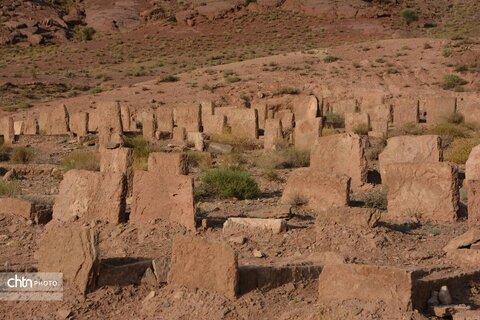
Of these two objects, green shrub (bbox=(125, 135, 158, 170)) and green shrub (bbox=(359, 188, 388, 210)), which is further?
green shrub (bbox=(125, 135, 158, 170))

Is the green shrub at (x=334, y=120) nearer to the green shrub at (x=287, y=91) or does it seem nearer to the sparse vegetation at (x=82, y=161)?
the green shrub at (x=287, y=91)

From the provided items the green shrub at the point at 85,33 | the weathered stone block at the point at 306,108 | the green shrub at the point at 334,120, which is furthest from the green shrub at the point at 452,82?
the green shrub at the point at 85,33

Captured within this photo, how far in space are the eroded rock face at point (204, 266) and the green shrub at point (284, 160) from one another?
8.73m

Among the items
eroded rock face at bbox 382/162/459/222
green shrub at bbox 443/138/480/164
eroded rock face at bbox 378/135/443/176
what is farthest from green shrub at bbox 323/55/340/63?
eroded rock face at bbox 382/162/459/222

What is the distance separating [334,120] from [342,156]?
38.3 ft

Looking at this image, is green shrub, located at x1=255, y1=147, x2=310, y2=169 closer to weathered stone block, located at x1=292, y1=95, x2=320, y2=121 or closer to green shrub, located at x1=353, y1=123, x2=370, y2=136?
green shrub, located at x1=353, y1=123, x2=370, y2=136

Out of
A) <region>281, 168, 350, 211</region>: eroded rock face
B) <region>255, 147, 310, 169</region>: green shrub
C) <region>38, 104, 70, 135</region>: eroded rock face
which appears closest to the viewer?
<region>281, 168, 350, 211</region>: eroded rock face

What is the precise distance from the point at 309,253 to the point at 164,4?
6015 centimetres

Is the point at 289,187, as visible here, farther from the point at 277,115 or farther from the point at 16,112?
the point at 16,112

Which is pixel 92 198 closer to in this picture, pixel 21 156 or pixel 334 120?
pixel 21 156

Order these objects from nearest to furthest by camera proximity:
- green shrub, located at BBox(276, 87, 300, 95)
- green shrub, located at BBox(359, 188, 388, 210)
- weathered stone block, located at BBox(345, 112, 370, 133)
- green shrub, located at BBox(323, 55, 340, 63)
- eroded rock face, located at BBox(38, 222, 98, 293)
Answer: eroded rock face, located at BBox(38, 222, 98, 293), green shrub, located at BBox(359, 188, 388, 210), weathered stone block, located at BBox(345, 112, 370, 133), green shrub, located at BBox(276, 87, 300, 95), green shrub, located at BBox(323, 55, 340, 63)

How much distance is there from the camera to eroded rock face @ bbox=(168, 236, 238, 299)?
21.6 feet

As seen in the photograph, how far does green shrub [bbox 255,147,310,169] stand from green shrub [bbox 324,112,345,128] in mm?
6686

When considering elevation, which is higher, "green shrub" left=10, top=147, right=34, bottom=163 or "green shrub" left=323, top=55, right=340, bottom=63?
"green shrub" left=323, top=55, right=340, bottom=63
